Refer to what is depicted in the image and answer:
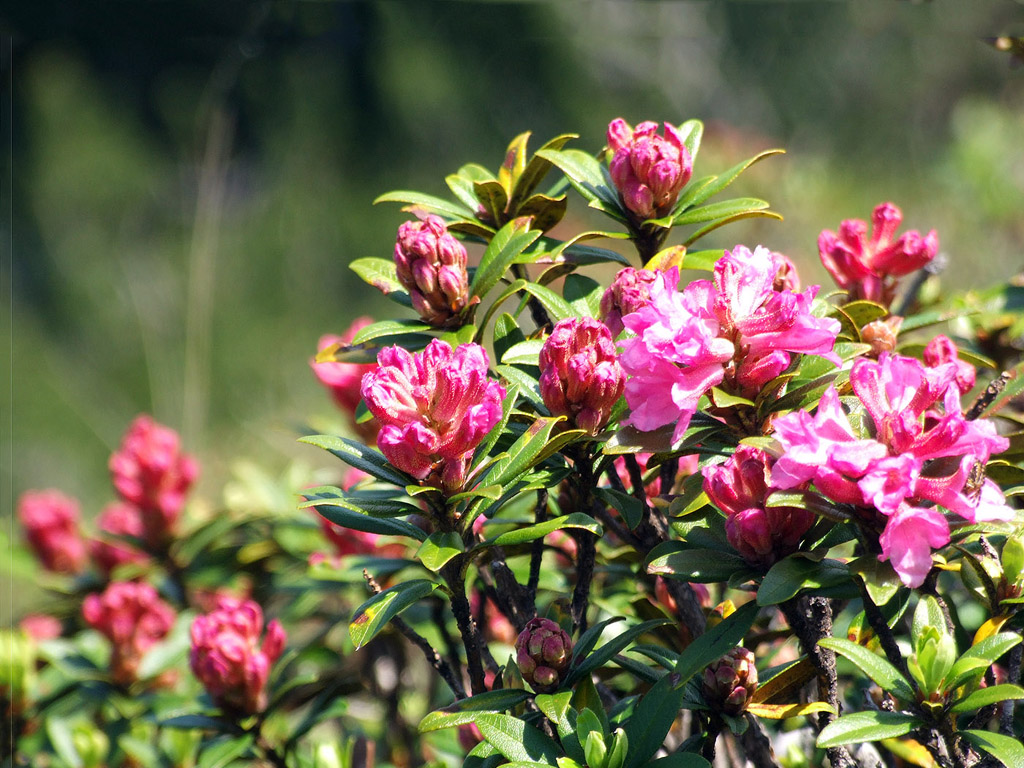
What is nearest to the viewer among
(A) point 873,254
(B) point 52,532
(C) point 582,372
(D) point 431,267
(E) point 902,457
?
(E) point 902,457

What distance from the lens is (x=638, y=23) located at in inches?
299

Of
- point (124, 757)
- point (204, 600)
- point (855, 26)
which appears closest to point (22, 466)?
point (204, 600)

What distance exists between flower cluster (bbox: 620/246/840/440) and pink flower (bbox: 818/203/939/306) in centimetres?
34

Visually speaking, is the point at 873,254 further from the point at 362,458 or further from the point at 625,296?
the point at 362,458

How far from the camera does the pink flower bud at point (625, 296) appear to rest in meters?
0.74

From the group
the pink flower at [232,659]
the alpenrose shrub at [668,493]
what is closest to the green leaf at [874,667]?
the alpenrose shrub at [668,493]

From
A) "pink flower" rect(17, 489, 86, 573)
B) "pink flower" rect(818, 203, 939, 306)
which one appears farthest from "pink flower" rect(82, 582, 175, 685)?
"pink flower" rect(818, 203, 939, 306)

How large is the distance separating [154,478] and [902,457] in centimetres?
129

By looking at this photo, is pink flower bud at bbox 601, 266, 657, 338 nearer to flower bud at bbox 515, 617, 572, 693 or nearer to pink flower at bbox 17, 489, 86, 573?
flower bud at bbox 515, 617, 572, 693

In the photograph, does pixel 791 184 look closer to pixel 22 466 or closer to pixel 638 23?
pixel 638 23

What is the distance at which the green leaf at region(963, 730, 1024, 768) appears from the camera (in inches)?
23.4

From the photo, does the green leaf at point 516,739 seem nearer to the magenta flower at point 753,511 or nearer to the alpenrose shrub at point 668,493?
the alpenrose shrub at point 668,493

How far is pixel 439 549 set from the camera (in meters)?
0.66

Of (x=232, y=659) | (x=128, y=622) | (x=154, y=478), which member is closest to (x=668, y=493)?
(x=232, y=659)
